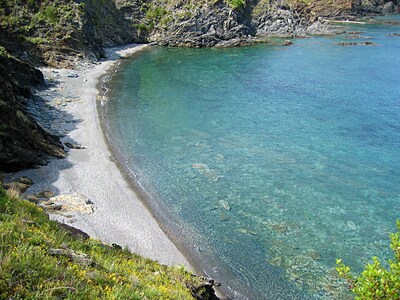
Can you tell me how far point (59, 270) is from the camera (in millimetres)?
10477

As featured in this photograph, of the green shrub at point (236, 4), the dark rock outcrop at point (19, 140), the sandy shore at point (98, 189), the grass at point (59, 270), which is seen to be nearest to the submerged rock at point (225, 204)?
the sandy shore at point (98, 189)

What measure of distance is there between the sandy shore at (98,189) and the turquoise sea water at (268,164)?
78.3 inches

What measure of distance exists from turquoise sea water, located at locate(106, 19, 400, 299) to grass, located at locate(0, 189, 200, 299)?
9037 millimetres

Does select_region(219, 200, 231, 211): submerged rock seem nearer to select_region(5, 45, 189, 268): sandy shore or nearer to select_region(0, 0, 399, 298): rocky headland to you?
select_region(0, 0, 399, 298): rocky headland

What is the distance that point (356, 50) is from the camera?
316 feet

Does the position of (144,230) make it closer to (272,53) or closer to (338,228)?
(338,228)

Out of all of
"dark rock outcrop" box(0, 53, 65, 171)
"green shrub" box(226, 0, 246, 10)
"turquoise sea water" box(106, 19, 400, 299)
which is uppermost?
"green shrub" box(226, 0, 246, 10)

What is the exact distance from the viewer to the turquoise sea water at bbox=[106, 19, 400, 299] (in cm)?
2420

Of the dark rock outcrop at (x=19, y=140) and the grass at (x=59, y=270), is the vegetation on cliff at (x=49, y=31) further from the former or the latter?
the grass at (x=59, y=270)

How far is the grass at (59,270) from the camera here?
9.38m

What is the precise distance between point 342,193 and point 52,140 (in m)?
28.4

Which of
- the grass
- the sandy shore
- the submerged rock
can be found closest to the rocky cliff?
the sandy shore

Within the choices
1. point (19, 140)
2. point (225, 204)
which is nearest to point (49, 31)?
point (19, 140)

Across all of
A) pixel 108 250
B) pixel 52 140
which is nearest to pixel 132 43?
pixel 52 140
